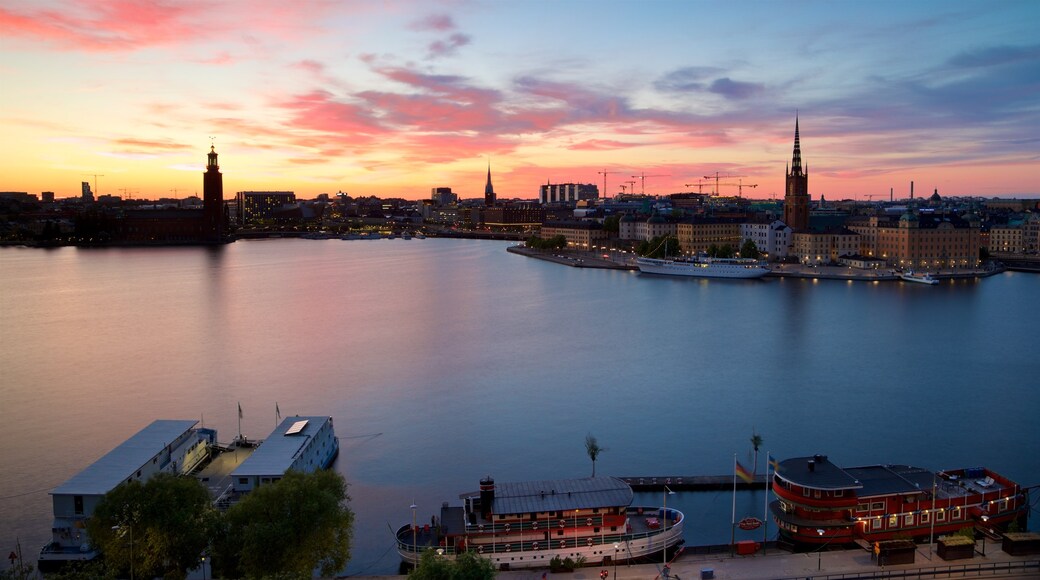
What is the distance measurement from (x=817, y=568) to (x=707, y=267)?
24.6m

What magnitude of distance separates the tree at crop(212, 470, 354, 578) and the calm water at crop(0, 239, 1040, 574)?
2.84 ft

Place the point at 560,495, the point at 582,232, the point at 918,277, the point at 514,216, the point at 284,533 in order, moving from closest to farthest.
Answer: the point at 284,533 < the point at 560,495 < the point at 918,277 < the point at 582,232 < the point at 514,216

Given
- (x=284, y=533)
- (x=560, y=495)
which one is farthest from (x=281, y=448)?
(x=560, y=495)

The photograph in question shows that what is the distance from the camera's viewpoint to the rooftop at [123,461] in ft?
22.3

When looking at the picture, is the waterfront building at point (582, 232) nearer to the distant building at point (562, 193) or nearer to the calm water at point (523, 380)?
the calm water at point (523, 380)

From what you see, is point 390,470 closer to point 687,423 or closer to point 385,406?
point 385,406

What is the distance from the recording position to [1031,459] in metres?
8.84

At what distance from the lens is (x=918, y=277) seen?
88.5ft

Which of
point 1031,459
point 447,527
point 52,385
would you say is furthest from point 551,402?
point 52,385

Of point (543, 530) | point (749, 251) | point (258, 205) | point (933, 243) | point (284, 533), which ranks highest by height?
point (258, 205)

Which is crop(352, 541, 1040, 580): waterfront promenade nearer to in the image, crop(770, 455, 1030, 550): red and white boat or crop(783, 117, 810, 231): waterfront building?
crop(770, 455, 1030, 550): red and white boat

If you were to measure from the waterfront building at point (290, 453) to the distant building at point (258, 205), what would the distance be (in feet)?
283

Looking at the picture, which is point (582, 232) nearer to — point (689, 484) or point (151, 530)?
point (689, 484)

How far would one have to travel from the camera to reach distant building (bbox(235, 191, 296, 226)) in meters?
94.2
